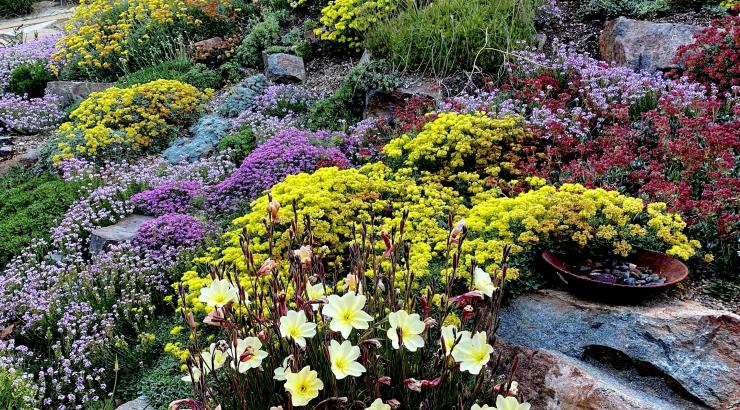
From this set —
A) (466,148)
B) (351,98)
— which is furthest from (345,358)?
(351,98)

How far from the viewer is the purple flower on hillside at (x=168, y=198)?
18.2 feet

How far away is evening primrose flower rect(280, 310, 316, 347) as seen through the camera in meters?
1.86

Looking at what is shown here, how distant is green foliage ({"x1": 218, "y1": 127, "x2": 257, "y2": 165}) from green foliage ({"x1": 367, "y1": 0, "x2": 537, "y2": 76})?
1769 mm

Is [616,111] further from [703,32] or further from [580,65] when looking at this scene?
[703,32]

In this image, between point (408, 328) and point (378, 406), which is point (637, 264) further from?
point (378, 406)

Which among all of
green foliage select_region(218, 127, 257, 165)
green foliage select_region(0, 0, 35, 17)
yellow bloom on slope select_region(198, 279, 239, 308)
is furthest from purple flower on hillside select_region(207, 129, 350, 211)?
green foliage select_region(0, 0, 35, 17)

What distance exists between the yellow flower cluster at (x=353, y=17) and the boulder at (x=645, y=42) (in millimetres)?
2486

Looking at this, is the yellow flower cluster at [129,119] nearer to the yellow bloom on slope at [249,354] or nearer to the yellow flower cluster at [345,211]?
the yellow flower cluster at [345,211]

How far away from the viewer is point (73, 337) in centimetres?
408

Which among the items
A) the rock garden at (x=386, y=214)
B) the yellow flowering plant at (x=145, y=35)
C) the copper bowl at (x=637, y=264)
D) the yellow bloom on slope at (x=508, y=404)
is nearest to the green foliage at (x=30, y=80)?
the rock garden at (x=386, y=214)

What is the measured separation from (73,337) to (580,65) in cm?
508

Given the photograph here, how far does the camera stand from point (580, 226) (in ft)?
11.3

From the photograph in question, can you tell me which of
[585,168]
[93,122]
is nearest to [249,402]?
[585,168]

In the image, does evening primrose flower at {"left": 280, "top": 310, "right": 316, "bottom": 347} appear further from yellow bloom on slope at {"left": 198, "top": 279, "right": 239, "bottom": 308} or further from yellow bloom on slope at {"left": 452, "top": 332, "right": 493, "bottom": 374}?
yellow bloom on slope at {"left": 452, "top": 332, "right": 493, "bottom": 374}
